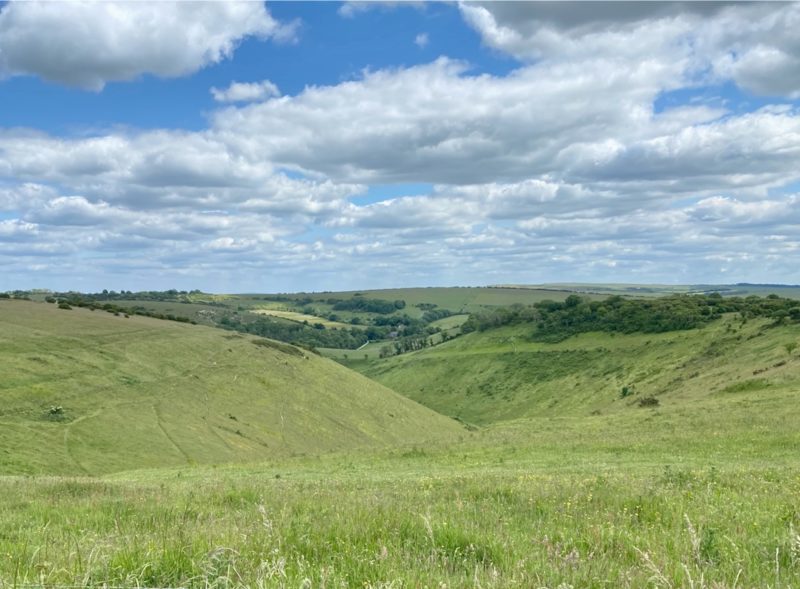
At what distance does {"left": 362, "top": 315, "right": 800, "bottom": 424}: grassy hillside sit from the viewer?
62.1 metres

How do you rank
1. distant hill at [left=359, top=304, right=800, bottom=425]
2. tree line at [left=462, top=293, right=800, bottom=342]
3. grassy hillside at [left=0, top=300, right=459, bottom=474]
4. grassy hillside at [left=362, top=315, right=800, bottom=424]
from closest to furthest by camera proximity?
grassy hillside at [left=0, top=300, right=459, bottom=474]
grassy hillside at [left=362, top=315, right=800, bottom=424]
distant hill at [left=359, top=304, right=800, bottom=425]
tree line at [left=462, top=293, right=800, bottom=342]

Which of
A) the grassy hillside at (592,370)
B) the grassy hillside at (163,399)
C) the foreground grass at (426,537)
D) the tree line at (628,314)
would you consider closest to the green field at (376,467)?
the foreground grass at (426,537)

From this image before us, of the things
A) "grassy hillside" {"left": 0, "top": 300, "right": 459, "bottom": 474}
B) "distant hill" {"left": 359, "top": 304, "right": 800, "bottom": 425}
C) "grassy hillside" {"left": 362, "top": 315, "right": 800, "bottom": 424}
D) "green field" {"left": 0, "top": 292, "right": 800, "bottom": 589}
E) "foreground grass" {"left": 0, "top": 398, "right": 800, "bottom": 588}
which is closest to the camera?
"foreground grass" {"left": 0, "top": 398, "right": 800, "bottom": 588}

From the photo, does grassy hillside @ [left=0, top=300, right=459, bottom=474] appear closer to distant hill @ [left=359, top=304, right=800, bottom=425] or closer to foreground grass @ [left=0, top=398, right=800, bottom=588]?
distant hill @ [left=359, top=304, right=800, bottom=425]

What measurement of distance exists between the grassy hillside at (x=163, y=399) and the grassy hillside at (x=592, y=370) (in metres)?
25.0

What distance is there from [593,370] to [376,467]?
89.4 m

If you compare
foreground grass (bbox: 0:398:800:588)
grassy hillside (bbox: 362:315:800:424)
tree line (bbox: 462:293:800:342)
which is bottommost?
grassy hillside (bbox: 362:315:800:424)

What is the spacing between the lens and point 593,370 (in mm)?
113000

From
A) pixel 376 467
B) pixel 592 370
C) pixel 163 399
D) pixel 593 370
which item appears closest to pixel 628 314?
pixel 592 370

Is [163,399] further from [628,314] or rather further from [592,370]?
[628,314]

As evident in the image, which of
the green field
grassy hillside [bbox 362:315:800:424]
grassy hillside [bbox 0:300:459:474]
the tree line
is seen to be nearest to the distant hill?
grassy hillside [bbox 362:315:800:424]

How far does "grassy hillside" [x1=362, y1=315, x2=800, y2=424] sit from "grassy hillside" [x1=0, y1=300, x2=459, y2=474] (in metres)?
25.0

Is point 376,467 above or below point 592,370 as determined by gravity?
above

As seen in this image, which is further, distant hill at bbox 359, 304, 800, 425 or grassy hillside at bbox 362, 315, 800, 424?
distant hill at bbox 359, 304, 800, 425
